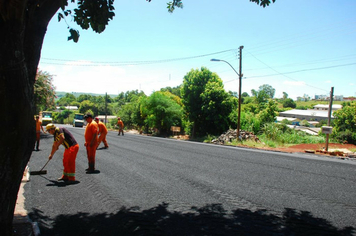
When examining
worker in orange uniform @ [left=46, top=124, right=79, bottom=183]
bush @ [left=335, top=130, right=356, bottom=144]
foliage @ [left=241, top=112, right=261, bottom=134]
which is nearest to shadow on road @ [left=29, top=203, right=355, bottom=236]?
worker in orange uniform @ [left=46, top=124, right=79, bottom=183]

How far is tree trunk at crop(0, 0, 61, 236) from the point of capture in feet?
9.69

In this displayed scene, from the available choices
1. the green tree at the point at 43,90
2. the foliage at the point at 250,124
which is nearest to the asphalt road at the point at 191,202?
the green tree at the point at 43,90

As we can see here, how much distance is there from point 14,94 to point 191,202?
12.5 feet

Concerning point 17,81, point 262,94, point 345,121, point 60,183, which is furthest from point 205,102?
point 262,94

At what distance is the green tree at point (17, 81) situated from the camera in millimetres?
2961

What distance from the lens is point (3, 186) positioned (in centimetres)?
308

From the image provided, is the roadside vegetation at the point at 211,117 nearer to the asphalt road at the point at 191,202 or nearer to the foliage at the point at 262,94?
the asphalt road at the point at 191,202

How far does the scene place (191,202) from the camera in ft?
18.5

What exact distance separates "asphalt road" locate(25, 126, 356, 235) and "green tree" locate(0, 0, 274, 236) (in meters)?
1.35

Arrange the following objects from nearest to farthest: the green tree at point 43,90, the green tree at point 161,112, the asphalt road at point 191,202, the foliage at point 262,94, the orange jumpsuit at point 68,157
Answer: the asphalt road at point 191,202 → the orange jumpsuit at point 68,157 → the green tree at point 43,90 → the green tree at point 161,112 → the foliage at point 262,94

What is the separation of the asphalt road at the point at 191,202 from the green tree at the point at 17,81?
4.41ft

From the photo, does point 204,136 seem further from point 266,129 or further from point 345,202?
point 345,202

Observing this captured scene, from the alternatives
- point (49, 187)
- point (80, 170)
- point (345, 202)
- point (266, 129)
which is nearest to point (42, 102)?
point (80, 170)

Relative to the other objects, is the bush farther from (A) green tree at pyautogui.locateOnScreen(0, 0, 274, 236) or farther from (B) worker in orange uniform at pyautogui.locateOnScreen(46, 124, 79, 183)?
(A) green tree at pyautogui.locateOnScreen(0, 0, 274, 236)
